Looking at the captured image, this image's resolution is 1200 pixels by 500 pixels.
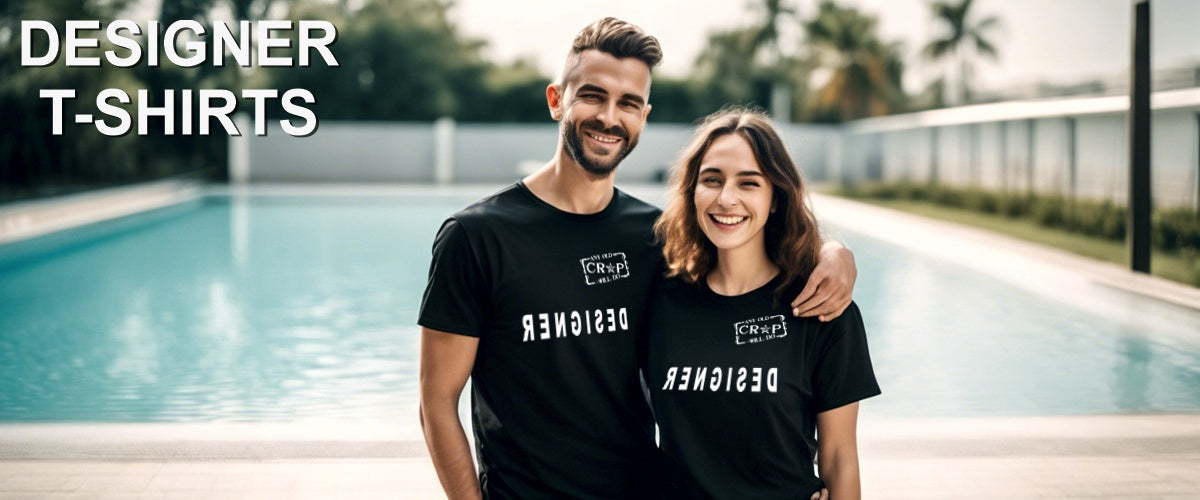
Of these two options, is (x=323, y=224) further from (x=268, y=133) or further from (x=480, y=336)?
(x=480, y=336)

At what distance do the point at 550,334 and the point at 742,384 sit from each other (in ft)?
1.21

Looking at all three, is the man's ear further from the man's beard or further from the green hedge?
the green hedge

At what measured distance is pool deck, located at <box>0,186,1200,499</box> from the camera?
4.20 meters

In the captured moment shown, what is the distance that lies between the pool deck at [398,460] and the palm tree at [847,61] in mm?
32883

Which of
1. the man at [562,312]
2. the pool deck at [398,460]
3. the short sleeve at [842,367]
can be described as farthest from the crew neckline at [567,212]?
the pool deck at [398,460]

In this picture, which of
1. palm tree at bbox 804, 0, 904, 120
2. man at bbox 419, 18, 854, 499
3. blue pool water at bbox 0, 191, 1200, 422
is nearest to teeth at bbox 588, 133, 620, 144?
man at bbox 419, 18, 854, 499

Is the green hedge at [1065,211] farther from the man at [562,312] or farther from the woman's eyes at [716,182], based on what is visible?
the man at [562,312]

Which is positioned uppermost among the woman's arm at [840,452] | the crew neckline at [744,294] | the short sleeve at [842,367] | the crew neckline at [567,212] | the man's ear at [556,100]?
the man's ear at [556,100]

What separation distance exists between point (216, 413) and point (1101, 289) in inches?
294

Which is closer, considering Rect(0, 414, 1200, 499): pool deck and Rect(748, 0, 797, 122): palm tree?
Rect(0, 414, 1200, 499): pool deck

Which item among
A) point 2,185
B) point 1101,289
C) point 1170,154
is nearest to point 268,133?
point 2,185

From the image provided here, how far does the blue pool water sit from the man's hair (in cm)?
390

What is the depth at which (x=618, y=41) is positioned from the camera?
2.21 metres

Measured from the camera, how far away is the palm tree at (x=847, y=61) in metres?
37.2
